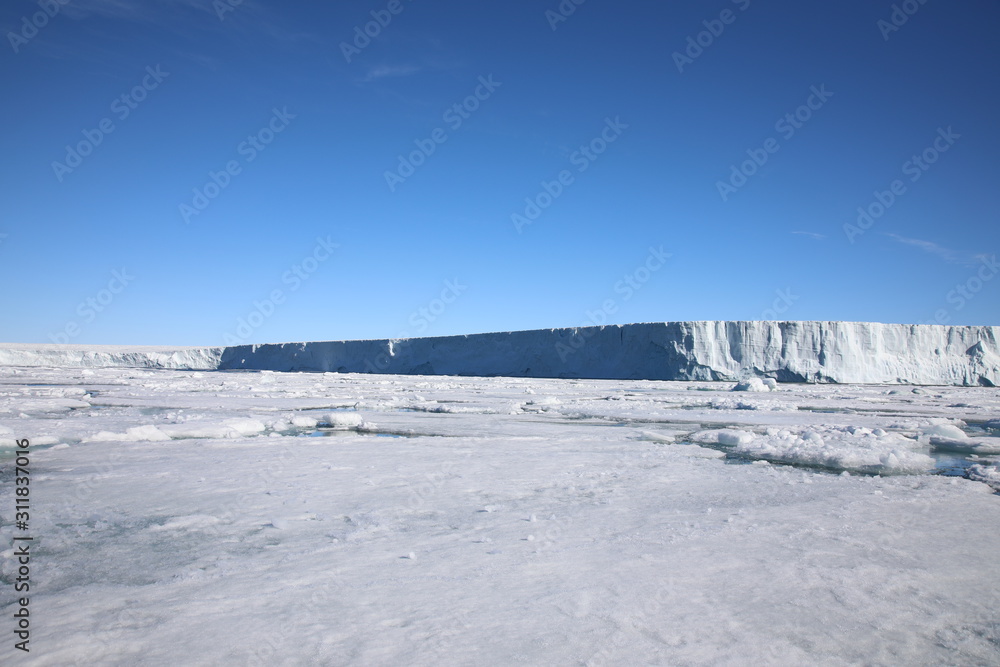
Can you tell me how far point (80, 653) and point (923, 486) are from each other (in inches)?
148

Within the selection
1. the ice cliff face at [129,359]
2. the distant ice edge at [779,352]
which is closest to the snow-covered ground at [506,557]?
the distant ice edge at [779,352]

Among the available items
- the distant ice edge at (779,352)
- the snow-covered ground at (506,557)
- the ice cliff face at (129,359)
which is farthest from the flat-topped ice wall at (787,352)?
the ice cliff face at (129,359)

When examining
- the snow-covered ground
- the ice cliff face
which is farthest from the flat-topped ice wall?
the ice cliff face

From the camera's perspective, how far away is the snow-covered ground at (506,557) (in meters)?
1.36

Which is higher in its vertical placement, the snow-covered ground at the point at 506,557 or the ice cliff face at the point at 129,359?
the ice cliff face at the point at 129,359

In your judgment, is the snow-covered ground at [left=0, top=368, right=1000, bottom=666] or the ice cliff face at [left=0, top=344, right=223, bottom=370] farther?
the ice cliff face at [left=0, top=344, right=223, bottom=370]

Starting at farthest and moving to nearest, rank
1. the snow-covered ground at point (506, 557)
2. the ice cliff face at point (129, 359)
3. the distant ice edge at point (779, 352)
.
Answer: the ice cliff face at point (129, 359) < the distant ice edge at point (779, 352) < the snow-covered ground at point (506, 557)

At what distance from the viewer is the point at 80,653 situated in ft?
4.22

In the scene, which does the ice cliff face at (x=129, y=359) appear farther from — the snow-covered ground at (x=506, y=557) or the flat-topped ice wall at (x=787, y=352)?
the snow-covered ground at (x=506, y=557)

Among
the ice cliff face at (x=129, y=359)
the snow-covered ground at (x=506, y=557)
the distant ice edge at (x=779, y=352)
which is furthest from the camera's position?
the ice cliff face at (x=129, y=359)

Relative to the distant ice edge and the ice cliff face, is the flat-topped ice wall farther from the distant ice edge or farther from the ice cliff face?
the ice cliff face

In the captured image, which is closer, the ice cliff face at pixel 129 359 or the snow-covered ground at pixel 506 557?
the snow-covered ground at pixel 506 557

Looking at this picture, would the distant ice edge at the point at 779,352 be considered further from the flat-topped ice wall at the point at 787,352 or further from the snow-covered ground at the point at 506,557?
the snow-covered ground at the point at 506,557

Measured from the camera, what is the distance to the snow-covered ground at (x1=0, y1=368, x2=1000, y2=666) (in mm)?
1362
